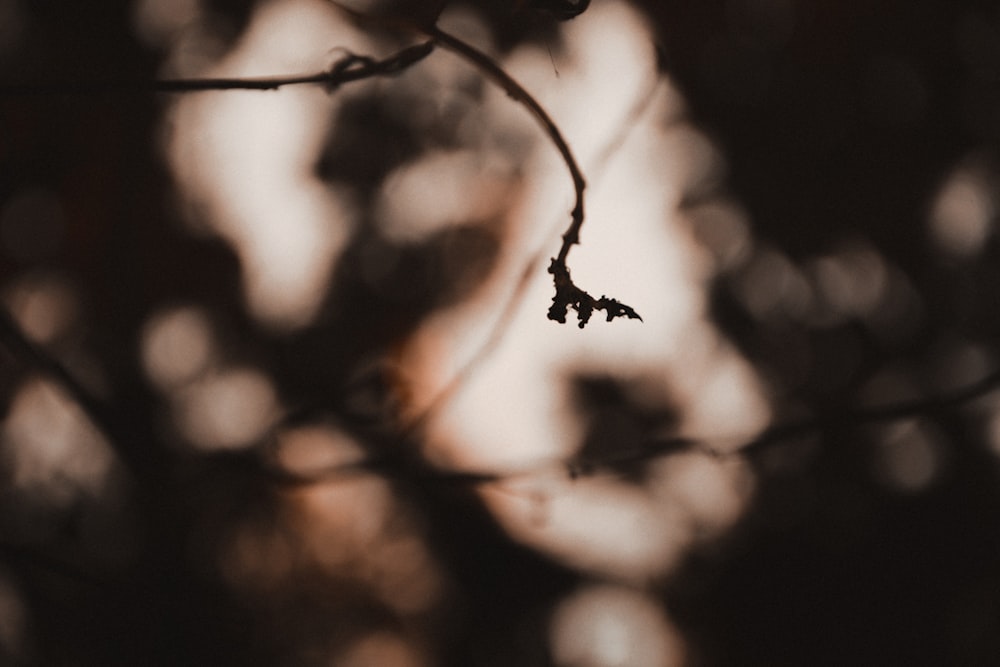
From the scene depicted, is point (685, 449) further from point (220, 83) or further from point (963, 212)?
point (963, 212)

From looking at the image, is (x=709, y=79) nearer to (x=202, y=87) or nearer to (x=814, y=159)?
(x=814, y=159)

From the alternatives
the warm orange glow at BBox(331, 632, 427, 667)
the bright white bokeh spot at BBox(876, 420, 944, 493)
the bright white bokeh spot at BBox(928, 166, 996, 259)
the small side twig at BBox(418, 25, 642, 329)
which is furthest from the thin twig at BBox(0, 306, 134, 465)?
the bright white bokeh spot at BBox(928, 166, 996, 259)

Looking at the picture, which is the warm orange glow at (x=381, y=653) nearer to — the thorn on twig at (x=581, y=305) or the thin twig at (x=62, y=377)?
the thin twig at (x=62, y=377)

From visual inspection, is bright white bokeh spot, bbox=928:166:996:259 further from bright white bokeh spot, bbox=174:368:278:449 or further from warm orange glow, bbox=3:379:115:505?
warm orange glow, bbox=3:379:115:505

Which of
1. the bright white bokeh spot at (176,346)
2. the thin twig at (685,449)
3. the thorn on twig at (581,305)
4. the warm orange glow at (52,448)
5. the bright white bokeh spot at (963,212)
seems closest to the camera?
the thorn on twig at (581,305)

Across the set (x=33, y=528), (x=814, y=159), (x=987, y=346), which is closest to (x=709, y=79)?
(x=814, y=159)

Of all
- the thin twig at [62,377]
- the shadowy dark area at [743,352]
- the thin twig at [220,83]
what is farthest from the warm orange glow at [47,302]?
the thin twig at [220,83]

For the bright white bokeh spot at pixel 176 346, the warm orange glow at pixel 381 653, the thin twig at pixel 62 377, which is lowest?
the thin twig at pixel 62 377
